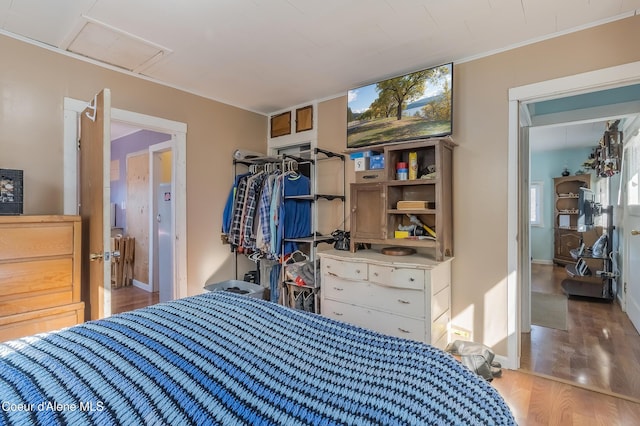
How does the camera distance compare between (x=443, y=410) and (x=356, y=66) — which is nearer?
(x=443, y=410)

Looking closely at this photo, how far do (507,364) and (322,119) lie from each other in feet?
8.61

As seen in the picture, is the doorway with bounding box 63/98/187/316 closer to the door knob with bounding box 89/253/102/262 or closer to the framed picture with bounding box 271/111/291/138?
the door knob with bounding box 89/253/102/262

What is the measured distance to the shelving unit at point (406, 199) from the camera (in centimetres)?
225

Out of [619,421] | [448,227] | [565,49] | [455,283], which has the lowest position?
[619,421]

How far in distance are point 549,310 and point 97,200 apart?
444 cm

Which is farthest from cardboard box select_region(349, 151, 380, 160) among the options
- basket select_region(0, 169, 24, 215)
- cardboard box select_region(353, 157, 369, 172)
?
basket select_region(0, 169, 24, 215)

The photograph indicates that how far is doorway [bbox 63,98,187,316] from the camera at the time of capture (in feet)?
7.39

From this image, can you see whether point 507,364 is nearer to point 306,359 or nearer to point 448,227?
point 448,227

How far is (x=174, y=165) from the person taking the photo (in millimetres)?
2963

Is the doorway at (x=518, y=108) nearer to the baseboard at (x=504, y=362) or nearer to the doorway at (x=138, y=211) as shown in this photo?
the baseboard at (x=504, y=362)

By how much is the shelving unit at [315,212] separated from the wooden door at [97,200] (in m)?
1.44

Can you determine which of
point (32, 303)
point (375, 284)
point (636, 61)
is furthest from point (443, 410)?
point (636, 61)

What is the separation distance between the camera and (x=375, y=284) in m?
2.28

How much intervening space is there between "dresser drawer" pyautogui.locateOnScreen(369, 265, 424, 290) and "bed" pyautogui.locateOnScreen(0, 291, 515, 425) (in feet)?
3.57
